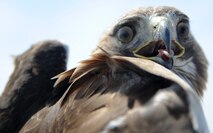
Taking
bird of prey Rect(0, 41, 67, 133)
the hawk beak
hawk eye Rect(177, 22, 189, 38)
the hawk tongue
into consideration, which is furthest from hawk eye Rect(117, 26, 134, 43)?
bird of prey Rect(0, 41, 67, 133)

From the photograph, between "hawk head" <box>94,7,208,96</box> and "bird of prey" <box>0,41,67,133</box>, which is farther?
"bird of prey" <box>0,41,67,133</box>

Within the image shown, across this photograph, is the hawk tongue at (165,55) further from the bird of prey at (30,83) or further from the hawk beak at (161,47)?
the bird of prey at (30,83)

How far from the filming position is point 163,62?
4559 millimetres

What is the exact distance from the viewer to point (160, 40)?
16.2 feet

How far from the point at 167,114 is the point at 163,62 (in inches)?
31.9

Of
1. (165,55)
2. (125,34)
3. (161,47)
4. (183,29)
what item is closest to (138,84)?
(165,55)

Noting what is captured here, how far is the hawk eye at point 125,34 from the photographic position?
5394mm

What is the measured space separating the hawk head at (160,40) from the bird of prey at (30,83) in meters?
0.88

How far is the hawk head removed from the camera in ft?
16.4

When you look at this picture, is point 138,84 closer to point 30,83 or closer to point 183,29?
point 183,29

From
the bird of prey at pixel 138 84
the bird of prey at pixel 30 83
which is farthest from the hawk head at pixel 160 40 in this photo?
the bird of prey at pixel 30 83

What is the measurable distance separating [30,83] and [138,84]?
245 cm

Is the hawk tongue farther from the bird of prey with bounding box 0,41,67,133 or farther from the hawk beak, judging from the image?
the bird of prey with bounding box 0,41,67,133

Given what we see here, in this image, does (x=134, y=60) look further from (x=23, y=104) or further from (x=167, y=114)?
(x=23, y=104)
